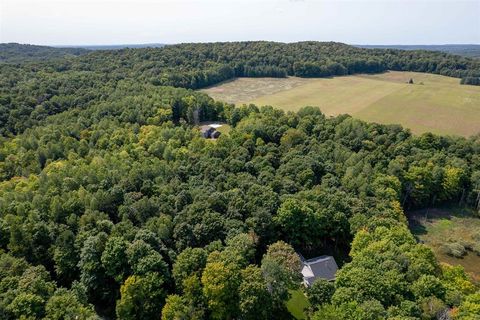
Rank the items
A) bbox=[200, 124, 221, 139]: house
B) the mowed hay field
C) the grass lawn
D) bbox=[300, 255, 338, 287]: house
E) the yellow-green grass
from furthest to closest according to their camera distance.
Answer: the mowed hay field, bbox=[200, 124, 221, 139]: house, the yellow-green grass, bbox=[300, 255, 338, 287]: house, the grass lawn

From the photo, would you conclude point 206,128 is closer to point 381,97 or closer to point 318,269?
point 318,269

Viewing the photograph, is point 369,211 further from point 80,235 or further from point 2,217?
point 2,217

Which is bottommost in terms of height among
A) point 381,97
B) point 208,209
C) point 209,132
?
point 209,132

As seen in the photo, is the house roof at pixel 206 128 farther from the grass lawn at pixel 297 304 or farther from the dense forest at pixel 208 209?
the grass lawn at pixel 297 304

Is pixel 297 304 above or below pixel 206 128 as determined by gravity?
below

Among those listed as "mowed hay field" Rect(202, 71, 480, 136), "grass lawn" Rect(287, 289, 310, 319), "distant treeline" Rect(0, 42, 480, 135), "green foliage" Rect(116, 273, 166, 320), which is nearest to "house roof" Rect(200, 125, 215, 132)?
"distant treeline" Rect(0, 42, 480, 135)

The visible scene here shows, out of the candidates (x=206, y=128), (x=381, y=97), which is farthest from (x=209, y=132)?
(x=381, y=97)

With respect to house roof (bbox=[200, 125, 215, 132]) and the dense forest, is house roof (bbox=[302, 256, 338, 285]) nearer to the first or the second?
the dense forest
